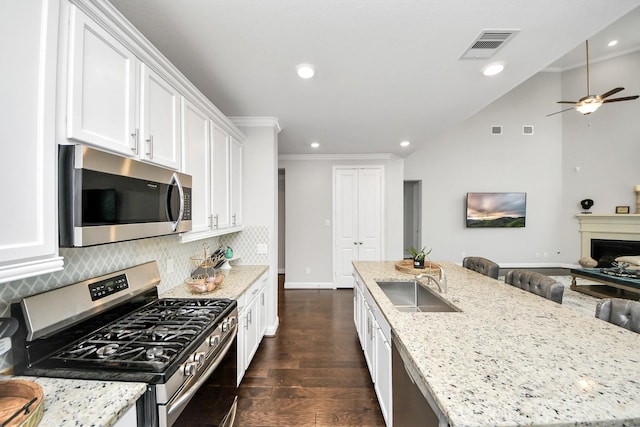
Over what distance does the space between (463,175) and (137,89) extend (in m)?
7.44

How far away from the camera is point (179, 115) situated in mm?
1738

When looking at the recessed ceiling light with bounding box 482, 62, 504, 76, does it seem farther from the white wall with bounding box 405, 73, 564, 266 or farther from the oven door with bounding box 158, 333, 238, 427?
the white wall with bounding box 405, 73, 564, 266

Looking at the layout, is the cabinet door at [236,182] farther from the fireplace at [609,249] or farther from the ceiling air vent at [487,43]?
the fireplace at [609,249]

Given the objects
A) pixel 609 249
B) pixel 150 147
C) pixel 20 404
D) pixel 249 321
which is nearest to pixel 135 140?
pixel 150 147

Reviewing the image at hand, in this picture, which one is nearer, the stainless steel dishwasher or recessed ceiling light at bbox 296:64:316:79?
the stainless steel dishwasher


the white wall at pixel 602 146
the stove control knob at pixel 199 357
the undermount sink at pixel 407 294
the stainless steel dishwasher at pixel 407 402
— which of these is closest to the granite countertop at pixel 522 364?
the stainless steel dishwasher at pixel 407 402

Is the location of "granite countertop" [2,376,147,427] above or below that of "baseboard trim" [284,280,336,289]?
above

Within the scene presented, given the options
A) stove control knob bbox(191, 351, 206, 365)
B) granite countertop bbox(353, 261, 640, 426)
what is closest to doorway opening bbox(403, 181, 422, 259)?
granite countertop bbox(353, 261, 640, 426)

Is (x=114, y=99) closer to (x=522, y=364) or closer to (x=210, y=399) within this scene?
(x=210, y=399)

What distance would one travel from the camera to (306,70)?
6.45 ft

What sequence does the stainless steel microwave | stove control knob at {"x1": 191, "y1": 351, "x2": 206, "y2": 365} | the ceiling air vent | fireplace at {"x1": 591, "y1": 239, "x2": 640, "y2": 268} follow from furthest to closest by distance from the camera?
fireplace at {"x1": 591, "y1": 239, "x2": 640, "y2": 268}
the ceiling air vent
stove control knob at {"x1": 191, "y1": 351, "x2": 206, "y2": 365}
the stainless steel microwave

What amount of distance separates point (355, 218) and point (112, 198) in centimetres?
437

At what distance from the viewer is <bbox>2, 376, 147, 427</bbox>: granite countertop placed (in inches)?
31.0

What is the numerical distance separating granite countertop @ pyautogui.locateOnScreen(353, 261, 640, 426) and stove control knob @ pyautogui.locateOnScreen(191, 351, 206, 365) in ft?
3.14
